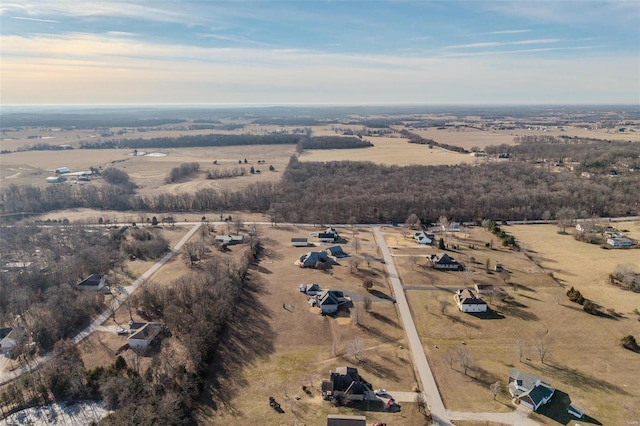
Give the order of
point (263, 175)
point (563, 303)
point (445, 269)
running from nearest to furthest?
1. point (563, 303)
2. point (445, 269)
3. point (263, 175)

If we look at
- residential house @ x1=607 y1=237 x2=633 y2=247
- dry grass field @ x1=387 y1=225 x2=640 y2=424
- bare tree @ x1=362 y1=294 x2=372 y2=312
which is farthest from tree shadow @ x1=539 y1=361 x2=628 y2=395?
residential house @ x1=607 y1=237 x2=633 y2=247

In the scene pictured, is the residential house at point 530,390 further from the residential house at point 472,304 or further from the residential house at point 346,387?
the residential house at point 472,304

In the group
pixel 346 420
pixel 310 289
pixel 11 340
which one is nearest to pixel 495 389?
pixel 346 420

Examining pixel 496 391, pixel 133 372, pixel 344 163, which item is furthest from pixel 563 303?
pixel 344 163

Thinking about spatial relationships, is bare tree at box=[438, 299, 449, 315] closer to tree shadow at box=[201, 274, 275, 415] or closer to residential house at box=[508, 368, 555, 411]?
residential house at box=[508, 368, 555, 411]

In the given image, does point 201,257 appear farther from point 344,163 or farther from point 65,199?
point 344,163

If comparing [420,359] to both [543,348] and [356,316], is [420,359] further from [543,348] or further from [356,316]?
[543,348]
